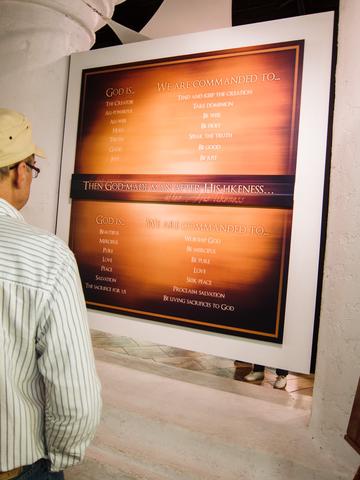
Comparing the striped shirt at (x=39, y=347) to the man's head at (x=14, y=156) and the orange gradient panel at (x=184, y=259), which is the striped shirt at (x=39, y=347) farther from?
the orange gradient panel at (x=184, y=259)

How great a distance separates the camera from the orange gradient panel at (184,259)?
2414 mm

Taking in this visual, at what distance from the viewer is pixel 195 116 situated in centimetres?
265

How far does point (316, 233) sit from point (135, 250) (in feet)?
4.22

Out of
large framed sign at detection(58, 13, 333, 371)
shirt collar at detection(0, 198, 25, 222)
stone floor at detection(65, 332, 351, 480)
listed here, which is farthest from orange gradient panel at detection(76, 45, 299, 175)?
shirt collar at detection(0, 198, 25, 222)

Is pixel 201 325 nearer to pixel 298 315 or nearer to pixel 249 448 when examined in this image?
pixel 298 315

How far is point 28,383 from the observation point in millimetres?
1055

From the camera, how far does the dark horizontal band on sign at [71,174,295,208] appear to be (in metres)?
2.38

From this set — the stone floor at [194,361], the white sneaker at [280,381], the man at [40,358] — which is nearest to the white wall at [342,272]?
the man at [40,358]

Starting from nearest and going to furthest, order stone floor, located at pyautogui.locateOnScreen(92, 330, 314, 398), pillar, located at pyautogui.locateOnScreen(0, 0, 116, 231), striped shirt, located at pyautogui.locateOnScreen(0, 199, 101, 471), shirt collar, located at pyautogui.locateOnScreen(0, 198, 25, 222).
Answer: striped shirt, located at pyautogui.locateOnScreen(0, 199, 101, 471)
shirt collar, located at pyautogui.locateOnScreen(0, 198, 25, 222)
pillar, located at pyautogui.locateOnScreen(0, 0, 116, 231)
stone floor, located at pyautogui.locateOnScreen(92, 330, 314, 398)

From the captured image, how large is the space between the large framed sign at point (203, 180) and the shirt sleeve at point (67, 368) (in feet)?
5.09

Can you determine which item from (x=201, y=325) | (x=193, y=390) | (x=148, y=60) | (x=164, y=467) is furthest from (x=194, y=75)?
(x=164, y=467)

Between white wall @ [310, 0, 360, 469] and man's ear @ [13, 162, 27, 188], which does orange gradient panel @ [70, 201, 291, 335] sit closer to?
white wall @ [310, 0, 360, 469]

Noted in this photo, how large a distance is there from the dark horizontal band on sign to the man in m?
1.63

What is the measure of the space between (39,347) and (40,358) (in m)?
0.03
